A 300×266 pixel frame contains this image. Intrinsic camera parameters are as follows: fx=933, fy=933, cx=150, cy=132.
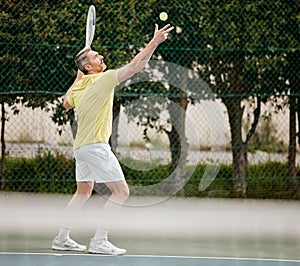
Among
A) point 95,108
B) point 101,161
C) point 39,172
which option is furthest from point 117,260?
point 39,172

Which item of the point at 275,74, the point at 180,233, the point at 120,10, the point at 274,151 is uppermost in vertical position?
the point at 120,10

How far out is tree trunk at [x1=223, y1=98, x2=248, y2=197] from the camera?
8773 mm

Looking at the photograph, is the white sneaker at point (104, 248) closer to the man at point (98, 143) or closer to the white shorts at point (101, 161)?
the man at point (98, 143)

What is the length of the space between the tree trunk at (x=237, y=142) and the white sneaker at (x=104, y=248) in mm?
3364

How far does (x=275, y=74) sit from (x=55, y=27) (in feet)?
→ 6.93

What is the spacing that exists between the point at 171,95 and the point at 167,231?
72.7 inches

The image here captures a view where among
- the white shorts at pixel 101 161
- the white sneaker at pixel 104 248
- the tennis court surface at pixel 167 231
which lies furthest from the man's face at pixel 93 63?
the white sneaker at pixel 104 248

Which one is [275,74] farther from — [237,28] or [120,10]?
[120,10]

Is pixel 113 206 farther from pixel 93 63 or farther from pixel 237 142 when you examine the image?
pixel 237 142

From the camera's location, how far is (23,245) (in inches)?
238

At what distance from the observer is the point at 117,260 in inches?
211

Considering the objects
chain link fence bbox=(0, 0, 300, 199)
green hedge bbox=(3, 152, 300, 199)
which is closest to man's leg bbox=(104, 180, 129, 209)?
green hedge bbox=(3, 152, 300, 199)

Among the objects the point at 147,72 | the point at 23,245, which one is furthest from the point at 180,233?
the point at 147,72

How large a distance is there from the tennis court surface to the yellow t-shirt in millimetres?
480
